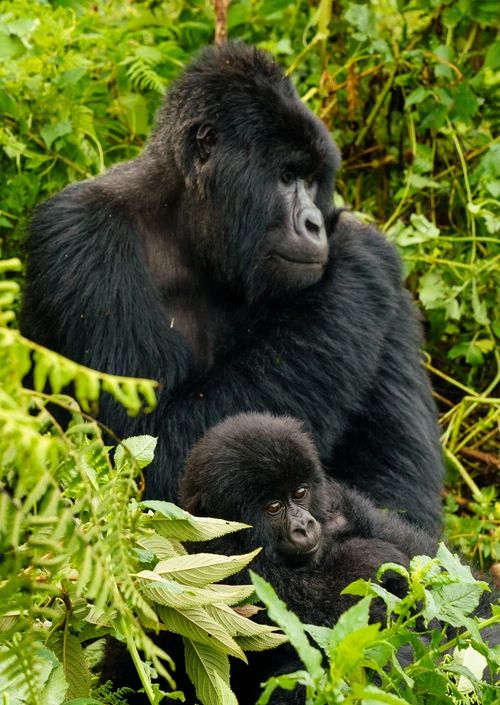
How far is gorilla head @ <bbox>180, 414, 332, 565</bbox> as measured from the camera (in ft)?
8.93

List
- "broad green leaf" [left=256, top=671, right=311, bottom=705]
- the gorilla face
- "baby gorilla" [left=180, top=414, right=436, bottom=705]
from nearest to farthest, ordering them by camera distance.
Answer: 1. "broad green leaf" [left=256, top=671, right=311, bottom=705]
2. "baby gorilla" [left=180, top=414, right=436, bottom=705]
3. the gorilla face

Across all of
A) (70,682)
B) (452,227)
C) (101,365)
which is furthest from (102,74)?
(70,682)

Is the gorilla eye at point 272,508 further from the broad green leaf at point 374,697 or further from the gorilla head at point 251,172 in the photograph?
the broad green leaf at point 374,697

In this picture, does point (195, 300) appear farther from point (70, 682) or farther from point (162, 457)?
point (70, 682)

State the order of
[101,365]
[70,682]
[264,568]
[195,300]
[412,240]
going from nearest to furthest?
[70,682] → [264,568] → [101,365] → [195,300] → [412,240]

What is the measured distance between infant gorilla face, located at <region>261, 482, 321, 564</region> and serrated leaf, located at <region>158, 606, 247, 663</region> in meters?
0.60

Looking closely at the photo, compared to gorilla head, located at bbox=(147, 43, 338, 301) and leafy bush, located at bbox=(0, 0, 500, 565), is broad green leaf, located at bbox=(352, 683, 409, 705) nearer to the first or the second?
gorilla head, located at bbox=(147, 43, 338, 301)

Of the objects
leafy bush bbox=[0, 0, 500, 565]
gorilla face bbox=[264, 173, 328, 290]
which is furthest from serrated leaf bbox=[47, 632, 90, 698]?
leafy bush bbox=[0, 0, 500, 565]

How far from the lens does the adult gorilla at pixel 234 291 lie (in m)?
3.54

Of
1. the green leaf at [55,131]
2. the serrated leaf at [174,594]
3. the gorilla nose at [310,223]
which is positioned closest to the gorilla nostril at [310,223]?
the gorilla nose at [310,223]

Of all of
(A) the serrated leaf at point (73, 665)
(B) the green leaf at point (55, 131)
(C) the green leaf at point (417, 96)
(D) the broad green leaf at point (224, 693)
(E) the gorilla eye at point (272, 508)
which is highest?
(A) the serrated leaf at point (73, 665)

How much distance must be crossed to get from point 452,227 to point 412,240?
640 millimetres

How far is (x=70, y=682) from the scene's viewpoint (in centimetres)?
207

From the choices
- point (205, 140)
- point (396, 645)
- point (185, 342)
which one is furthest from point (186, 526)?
point (205, 140)
